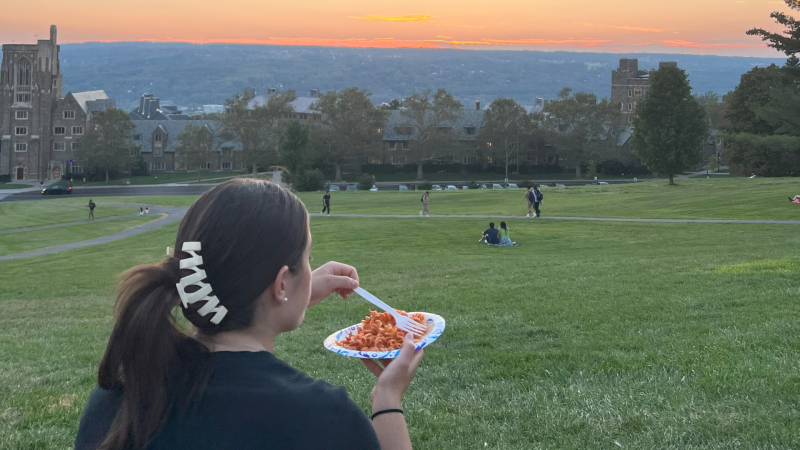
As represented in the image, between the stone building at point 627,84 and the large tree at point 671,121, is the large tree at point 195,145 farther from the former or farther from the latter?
the stone building at point 627,84

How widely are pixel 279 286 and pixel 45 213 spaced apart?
61419 millimetres

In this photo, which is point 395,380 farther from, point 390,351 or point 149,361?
point 149,361

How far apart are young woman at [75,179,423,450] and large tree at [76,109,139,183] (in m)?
112

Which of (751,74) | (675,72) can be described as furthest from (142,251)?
(751,74)

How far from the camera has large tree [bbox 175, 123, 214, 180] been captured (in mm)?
114625

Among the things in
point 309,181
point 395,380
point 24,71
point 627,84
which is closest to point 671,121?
point 309,181

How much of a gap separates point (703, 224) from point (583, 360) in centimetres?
2871

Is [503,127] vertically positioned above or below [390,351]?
above

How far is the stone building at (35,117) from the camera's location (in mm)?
118375

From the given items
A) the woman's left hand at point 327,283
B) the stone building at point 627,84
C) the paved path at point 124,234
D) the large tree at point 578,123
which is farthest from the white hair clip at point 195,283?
the stone building at point 627,84

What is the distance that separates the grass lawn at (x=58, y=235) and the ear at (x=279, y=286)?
38.5m

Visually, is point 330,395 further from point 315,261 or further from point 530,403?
point 315,261

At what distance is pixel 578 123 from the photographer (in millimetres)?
111188

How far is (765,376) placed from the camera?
20.5 feet
